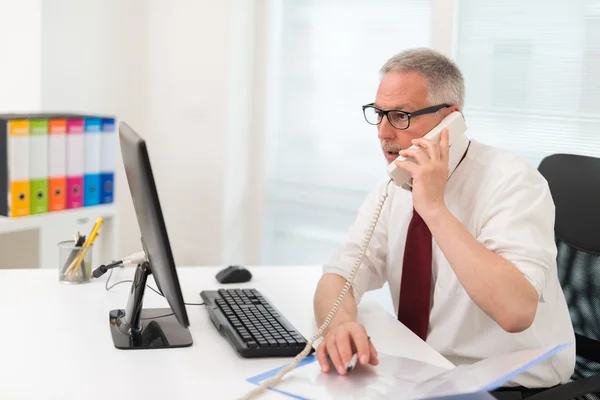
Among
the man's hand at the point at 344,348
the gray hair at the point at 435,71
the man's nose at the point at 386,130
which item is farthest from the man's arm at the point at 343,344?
the gray hair at the point at 435,71

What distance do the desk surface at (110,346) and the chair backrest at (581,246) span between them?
18.8 inches

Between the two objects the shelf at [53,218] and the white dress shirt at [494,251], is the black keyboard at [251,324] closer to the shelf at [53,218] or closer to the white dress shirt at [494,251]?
the white dress shirt at [494,251]

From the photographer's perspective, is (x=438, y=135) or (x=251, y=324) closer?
(x=251, y=324)

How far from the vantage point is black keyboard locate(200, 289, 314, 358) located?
1.38 m

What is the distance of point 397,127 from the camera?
5.71ft

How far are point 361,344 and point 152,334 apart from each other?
17.2 inches

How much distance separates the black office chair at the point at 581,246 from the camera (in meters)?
1.73

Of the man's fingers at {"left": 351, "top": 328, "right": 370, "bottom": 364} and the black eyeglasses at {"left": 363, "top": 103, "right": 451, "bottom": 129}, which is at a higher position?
the black eyeglasses at {"left": 363, "top": 103, "right": 451, "bottom": 129}

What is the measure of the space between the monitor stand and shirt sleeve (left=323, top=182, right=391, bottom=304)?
17.6 inches

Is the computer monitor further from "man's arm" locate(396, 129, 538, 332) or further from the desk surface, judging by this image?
"man's arm" locate(396, 129, 538, 332)

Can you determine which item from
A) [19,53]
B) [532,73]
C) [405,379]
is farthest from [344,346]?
[19,53]

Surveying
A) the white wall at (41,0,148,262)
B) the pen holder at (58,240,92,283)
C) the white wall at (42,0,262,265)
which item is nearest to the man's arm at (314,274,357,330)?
the pen holder at (58,240,92,283)

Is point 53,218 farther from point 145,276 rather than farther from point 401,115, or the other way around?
point 401,115

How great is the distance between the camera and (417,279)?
1.74 m
